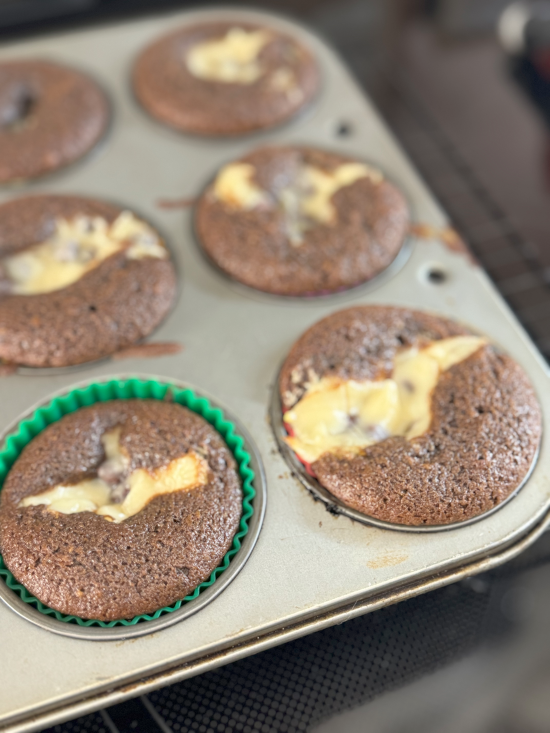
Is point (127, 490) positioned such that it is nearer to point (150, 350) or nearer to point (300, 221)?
point (150, 350)

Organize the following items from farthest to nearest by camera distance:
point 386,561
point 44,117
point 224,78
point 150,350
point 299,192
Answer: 1. point 224,78
2. point 44,117
3. point 299,192
4. point 150,350
5. point 386,561

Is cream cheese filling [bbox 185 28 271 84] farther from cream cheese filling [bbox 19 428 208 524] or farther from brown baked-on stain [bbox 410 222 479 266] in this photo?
cream cheese filling [bbox 19 428 208 524]

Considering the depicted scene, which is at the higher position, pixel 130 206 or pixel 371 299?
pixel 130 206

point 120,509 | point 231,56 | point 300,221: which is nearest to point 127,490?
point 120,509

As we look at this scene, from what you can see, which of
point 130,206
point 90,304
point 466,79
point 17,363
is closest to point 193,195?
point 130,206

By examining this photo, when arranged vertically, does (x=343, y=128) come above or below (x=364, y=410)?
above

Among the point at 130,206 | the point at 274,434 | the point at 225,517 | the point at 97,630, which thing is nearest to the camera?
the point at 97,630

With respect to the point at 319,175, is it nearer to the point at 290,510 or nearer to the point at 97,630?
the point at 290,510
